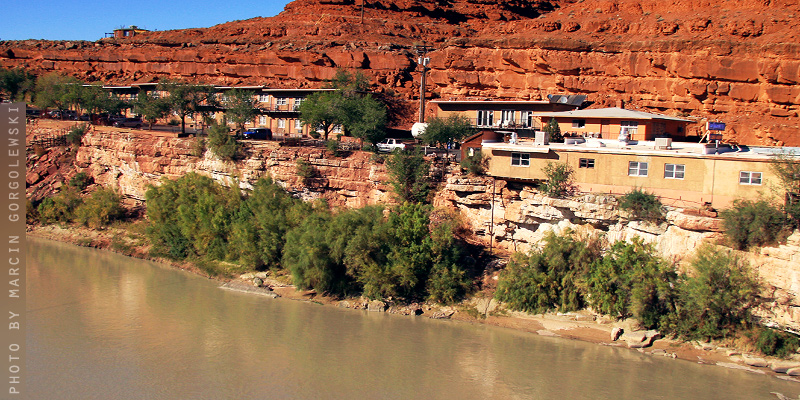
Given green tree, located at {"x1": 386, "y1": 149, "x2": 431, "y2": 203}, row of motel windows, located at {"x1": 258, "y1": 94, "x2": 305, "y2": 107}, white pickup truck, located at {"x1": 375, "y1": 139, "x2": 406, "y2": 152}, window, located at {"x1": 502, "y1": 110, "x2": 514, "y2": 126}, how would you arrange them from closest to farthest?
1. green tree, located at {"x1": 386, "y1": 149, "x2": 431, "y2": 203}
2. white pickup truck, located at {"x1": 375, "y1": 139, "x2": 406, "y2": 152}
3. window, located at {"x1": 502, "y1": 110, "x2": 514, "y2": 126}
4. row of motel windows, located at {"x1": 258, "y1": 94, "x2": 305, "y2": 107}

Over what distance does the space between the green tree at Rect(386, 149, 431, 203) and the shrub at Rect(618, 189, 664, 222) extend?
299 inches

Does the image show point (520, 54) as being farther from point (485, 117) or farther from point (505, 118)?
point (485, 117)

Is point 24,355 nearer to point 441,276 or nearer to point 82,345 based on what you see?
point 82,345

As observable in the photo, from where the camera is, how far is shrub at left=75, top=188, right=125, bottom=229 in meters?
31.3

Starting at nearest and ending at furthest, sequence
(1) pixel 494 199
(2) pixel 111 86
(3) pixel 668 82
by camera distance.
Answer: (1) pixel 494 199 → (3) pixel 668 82 → (2) pixel 111 86

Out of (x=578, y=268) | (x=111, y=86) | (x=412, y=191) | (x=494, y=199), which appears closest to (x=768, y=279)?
(x=578, y=268)

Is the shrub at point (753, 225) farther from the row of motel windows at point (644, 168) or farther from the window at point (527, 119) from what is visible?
the window at point (527, 119)

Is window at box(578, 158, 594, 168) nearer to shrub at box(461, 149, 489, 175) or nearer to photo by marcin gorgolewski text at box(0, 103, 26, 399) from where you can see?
shrub at box(461, 149, 489, 175)

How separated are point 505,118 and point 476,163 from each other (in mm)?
11112

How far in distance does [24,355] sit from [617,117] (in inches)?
868

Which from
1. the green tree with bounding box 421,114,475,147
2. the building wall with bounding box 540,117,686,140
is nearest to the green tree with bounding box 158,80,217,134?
the green tree with bounding box 421,114,475,147

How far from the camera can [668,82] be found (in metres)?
30.4

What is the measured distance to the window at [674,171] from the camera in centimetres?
2006

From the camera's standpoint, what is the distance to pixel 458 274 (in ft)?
69.5
